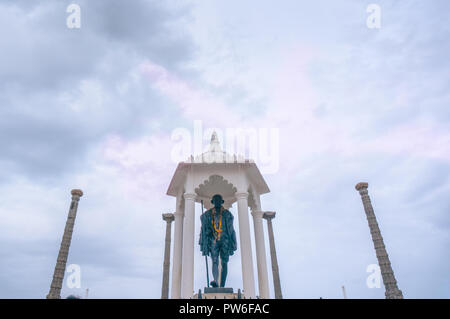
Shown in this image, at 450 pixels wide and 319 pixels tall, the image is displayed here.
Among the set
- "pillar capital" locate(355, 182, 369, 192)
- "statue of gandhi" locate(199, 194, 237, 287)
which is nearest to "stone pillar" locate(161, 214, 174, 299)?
"statue of gandhi" locate(199, 194, 237, 287)

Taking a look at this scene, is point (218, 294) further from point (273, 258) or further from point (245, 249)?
point (273, 258)

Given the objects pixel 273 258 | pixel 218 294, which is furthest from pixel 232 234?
pixel 273 258

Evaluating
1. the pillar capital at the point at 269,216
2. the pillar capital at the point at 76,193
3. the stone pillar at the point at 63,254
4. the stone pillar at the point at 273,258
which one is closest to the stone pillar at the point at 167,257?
the stone pillar at the point at 63,254

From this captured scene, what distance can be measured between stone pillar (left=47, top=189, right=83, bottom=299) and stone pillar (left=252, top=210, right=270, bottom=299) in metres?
15.3

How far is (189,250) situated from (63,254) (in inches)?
600

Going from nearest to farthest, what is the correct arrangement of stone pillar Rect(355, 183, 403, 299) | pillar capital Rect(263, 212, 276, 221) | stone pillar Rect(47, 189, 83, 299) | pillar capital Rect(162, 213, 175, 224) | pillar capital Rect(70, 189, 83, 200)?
stone pillar Rect(47, 189, 83, 299)
pillar capital Rect(162, 213, 175, 224)
pillar capital Rect(70, 189, 83, 200)
stone pillar Rect(355, 183, 403, 299)
pillar capital Rect(263, 212, 276, 221)

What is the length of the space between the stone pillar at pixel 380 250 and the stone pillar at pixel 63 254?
77.8 ft

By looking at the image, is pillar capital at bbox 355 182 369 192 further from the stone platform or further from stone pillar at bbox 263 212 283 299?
the stone platform

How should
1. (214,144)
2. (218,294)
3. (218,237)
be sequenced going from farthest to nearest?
(214,144), (218,237), (218,294)

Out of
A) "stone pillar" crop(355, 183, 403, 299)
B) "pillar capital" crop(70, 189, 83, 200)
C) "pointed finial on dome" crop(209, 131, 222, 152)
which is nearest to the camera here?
"pointed finial on dome" crop(209, 131, 222, 152)

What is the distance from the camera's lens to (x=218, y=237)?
973cm

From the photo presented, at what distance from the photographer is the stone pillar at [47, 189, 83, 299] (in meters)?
19.2

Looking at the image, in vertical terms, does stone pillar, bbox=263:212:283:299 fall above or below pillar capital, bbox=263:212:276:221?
below
